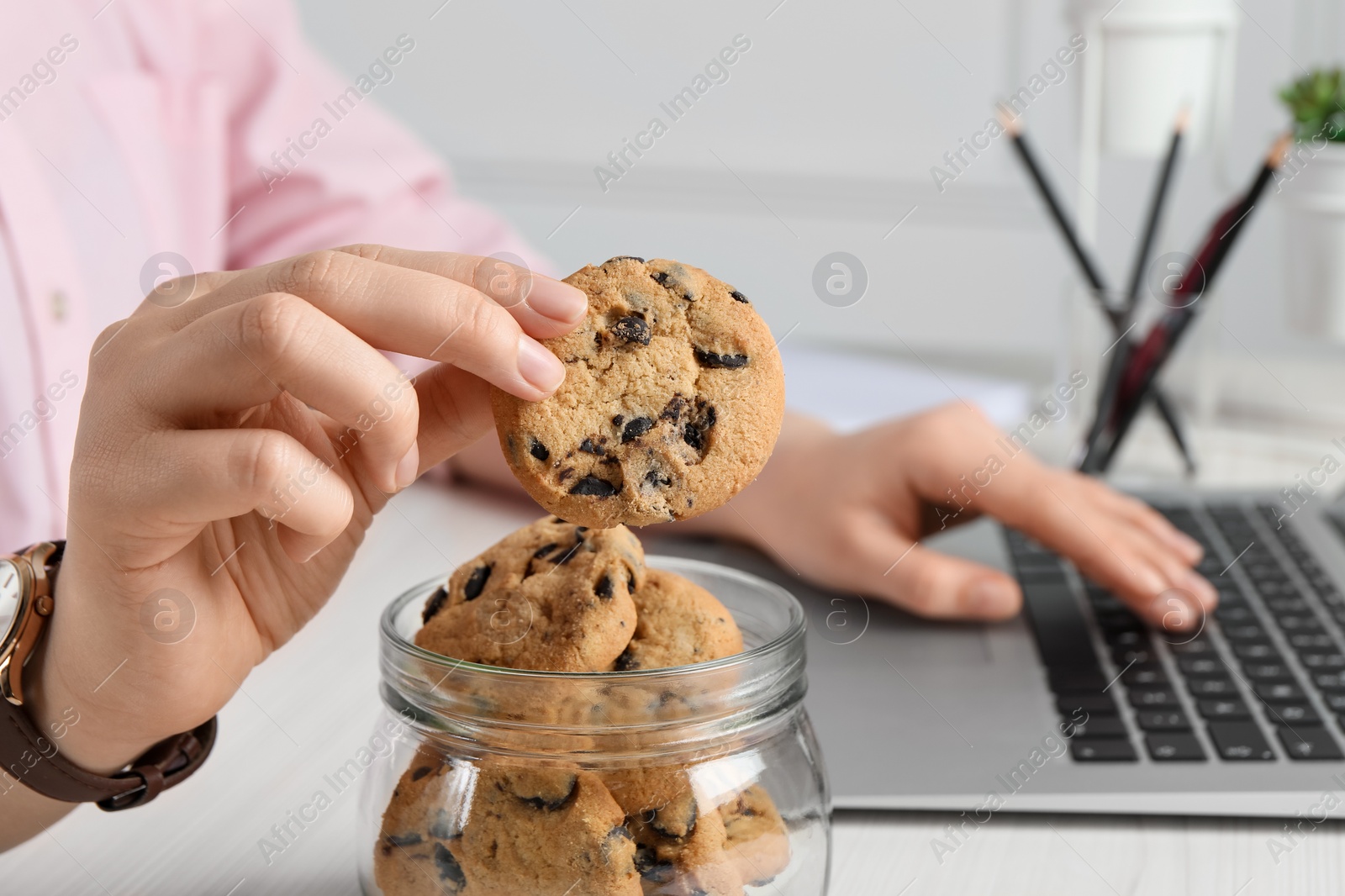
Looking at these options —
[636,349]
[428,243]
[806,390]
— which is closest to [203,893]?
[636,349]

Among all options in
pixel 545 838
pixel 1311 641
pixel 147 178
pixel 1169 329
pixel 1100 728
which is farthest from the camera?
pixel 1169 329

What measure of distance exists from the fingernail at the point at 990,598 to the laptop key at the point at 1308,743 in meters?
0.21

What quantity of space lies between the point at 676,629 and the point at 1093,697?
369 mm

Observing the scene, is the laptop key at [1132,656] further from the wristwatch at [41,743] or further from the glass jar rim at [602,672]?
the wristwatch at [41,743]

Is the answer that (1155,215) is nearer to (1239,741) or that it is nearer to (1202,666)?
(1202,666)

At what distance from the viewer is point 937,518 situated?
0.99m

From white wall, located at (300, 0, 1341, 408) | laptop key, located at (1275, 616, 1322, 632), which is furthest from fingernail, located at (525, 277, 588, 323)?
white wall, located at (300, 0, 1341, 408)

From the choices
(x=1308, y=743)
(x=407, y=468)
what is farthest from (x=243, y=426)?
(x=1308, y=743)

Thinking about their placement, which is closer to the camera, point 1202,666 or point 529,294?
point 529,294

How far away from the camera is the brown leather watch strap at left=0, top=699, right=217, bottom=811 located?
56 centimetres

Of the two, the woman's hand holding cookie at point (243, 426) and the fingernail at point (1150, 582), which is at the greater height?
the woman's hand holding cookie at point (243, 426)

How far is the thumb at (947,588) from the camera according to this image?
832 millimetres

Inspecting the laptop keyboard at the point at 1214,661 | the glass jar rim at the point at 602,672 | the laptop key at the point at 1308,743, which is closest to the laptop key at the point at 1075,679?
the laptop keyboard at the point at 1214,661

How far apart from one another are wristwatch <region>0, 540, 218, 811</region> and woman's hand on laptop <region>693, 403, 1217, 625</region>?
50 centimetres
